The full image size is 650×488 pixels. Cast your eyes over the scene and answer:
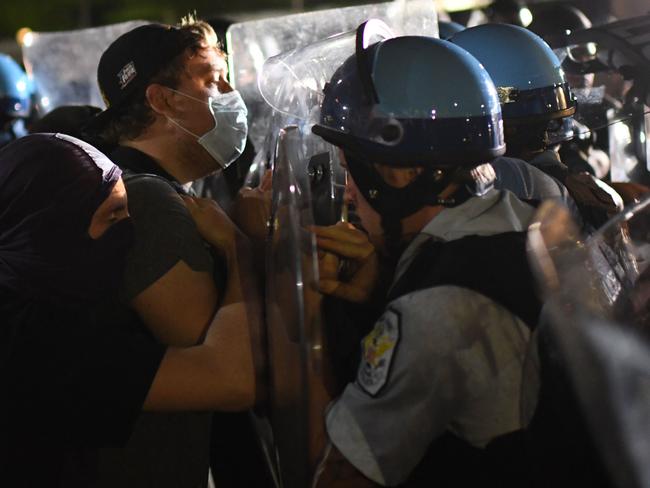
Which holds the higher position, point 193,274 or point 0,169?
point 0,169

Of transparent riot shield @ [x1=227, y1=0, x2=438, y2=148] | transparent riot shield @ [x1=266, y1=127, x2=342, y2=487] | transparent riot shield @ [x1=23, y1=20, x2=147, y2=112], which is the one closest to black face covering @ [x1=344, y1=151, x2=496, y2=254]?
transparent riot shield @ [x1=266, y1=127, x2=342, y2=487]

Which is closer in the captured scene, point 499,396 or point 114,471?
point 499,396

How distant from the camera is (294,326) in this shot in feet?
6.89

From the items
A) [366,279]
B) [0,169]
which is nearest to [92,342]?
[0,169]

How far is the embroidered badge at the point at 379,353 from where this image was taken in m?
2.12

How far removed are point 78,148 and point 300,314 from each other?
0.90 metres

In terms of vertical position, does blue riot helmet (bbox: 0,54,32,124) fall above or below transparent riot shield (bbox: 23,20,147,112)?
below

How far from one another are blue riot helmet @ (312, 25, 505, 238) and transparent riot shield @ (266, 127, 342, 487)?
19cm

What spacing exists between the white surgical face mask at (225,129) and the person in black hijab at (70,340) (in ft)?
Result: 2.87

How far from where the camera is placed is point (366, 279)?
260cm

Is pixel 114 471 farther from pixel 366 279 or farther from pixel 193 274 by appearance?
pixel 366 279

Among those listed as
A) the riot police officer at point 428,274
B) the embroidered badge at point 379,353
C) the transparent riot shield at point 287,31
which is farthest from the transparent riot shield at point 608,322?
the transparent riot shield at point 287,31

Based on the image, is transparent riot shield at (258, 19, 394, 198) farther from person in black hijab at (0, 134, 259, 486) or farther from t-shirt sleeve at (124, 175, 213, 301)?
person in black hijab at (0, 134, 259, 486)

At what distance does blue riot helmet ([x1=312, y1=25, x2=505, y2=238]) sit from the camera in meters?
2.47
